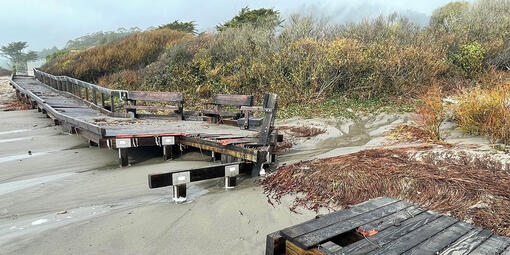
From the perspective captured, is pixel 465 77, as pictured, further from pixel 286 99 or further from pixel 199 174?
pixel 199 174

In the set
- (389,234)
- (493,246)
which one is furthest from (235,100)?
(493,246)

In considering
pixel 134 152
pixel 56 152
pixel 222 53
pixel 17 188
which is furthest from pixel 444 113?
pixel 222 53

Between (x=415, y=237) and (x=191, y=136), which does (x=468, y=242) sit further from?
(x=191, y=136)

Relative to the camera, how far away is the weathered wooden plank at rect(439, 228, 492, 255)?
2281 millimetres

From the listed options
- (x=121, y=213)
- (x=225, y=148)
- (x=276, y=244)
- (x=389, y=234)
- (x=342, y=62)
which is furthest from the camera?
(x=342, y=62)

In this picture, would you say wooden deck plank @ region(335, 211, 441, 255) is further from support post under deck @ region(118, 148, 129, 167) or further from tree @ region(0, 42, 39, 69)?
tree @ region(0, 42, 39, 69)

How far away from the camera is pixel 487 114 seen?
6.21m

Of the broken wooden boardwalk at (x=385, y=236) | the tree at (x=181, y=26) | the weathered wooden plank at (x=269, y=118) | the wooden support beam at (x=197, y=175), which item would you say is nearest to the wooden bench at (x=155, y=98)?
the weathered wooden plank at (x=269, y=118)

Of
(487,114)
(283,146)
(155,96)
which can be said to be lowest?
(283,146)

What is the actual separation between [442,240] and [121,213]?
12.1 ft

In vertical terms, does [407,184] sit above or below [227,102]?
below

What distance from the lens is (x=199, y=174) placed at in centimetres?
466

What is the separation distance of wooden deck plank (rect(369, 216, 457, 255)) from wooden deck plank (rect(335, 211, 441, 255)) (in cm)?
4

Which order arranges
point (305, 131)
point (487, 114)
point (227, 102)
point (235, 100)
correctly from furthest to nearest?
point (305, 131) → point (227, 102) → point (235, 100) → point (487, 114)
